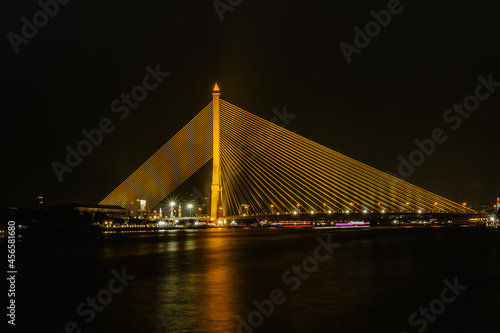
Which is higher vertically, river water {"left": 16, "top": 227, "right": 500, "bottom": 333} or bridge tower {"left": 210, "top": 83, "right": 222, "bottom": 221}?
bridge tower {"left": 210, "top": 83, "right": 222, "bottom": 221}

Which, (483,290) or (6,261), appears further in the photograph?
(6,261)

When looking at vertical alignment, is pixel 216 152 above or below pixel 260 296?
above

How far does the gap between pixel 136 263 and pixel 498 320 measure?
13.5 meters

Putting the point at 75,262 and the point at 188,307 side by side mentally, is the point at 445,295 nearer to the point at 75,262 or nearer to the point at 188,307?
the point at 188,307

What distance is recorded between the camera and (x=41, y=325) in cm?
968

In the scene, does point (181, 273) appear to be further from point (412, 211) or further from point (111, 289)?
point (412, 211)

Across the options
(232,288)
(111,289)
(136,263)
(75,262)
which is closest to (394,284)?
(232,288)

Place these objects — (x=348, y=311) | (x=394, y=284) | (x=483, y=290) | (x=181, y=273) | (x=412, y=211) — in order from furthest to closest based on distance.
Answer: (x=412, y=211)
(x=181, y=273)
(x=394, y=284)
(x=483, y=290)
(x=348, y=311)

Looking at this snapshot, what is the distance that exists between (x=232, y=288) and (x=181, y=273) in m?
4.03

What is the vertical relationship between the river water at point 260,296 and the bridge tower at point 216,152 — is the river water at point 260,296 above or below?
below

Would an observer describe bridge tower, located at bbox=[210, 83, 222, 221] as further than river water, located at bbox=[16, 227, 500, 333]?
Yes

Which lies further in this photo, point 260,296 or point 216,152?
point 216,152

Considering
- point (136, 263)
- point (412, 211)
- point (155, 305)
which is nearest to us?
point (155, 305)

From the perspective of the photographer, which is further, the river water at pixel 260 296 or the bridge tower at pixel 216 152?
the bridge tower at pixel 216 152
